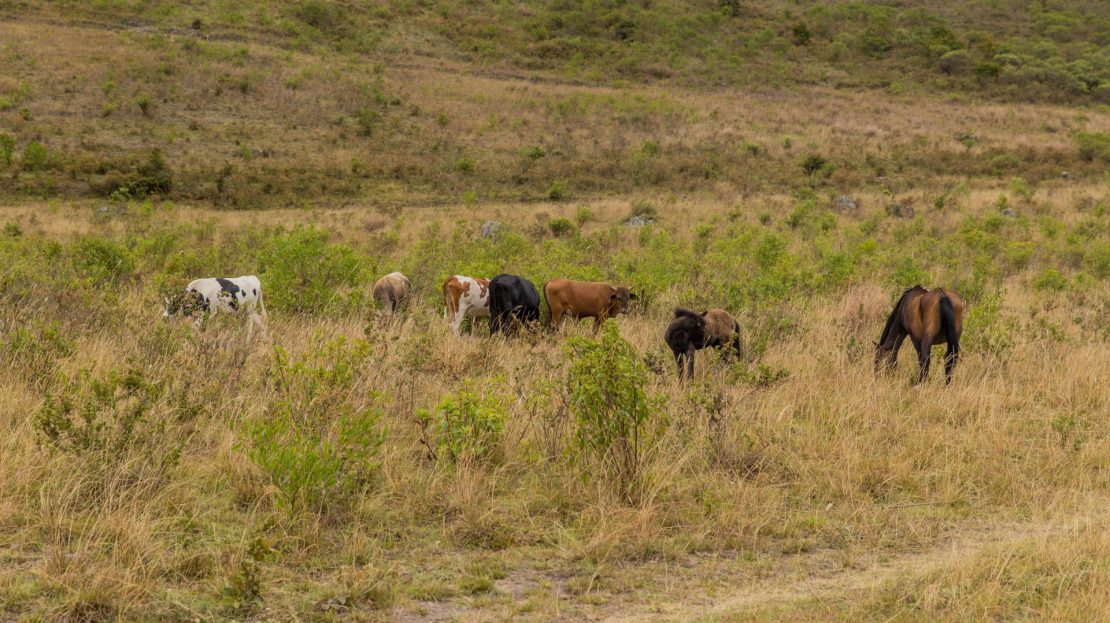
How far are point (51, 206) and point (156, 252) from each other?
10.9 metres

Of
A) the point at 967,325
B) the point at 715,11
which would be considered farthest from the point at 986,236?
the point at 715,11

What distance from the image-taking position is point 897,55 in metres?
63.5

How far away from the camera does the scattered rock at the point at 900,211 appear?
78.1 ft

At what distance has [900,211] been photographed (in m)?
24.1

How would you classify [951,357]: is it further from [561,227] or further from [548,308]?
[561,227]

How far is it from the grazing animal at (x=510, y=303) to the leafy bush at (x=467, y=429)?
3952 millimetres

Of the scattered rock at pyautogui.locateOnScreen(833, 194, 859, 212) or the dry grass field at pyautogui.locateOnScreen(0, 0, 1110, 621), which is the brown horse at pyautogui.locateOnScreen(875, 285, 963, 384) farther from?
the scattered rock at pyautogui.locateOnScreen(833, 194, 859, 212)

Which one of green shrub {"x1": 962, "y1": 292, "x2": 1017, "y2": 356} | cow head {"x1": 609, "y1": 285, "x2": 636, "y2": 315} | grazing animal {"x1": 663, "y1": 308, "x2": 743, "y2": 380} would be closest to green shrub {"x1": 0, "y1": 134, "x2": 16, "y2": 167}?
cow head {"x1": 609, "y1": 285, "x2": 636, "y2": 315}

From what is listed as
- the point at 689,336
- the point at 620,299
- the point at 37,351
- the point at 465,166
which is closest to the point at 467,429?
the point at 689,336

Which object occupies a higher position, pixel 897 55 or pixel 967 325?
pixel 897 55

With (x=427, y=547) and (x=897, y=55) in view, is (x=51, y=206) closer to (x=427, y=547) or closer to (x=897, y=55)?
(x=427, y=547)

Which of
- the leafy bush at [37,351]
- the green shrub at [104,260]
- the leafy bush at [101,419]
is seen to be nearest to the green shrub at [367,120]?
the green shrub at [104,260]

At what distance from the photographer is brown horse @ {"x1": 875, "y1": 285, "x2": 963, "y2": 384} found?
8070 millimetres

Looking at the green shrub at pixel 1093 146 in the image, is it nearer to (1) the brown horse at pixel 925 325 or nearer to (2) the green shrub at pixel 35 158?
(1) the brown horse at pixel 925 325
